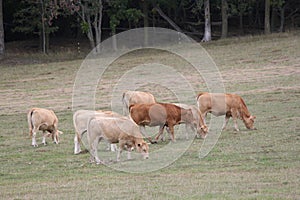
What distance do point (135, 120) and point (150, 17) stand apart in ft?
142

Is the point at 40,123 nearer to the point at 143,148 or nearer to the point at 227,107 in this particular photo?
the point at 143,148

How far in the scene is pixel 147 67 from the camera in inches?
1555

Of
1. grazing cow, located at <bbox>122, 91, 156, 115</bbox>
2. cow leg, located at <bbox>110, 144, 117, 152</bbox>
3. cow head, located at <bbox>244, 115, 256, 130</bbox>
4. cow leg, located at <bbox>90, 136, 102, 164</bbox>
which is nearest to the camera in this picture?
cow leg, located at <bbox>90, 136, 102, 164</bbox>

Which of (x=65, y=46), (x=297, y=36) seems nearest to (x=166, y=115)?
(x=297, y=36)

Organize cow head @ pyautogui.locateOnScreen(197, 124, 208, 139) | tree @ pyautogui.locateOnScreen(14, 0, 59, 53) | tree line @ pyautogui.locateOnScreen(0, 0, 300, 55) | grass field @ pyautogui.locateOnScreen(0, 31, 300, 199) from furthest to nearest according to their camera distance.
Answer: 1. tree line @ pyautogui.locateOnScreen(0, 0, 300, 55)
2. tree @ pyautogui.locateOnScreen(14, 0, 59, 53)
3. cow head @ pyautogui.locateOnScreen(197, 124, 208, 139)
4. grass field @ pyautogui.locateOnScreen(0, 31, 300, 199)

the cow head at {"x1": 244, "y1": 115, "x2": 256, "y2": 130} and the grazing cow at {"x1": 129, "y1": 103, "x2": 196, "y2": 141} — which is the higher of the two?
the grazing cow at {"x1": 129, "y1": 103, "x2": 196, "y2": 141}

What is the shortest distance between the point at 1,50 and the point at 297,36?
20090mm

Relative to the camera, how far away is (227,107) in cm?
1906

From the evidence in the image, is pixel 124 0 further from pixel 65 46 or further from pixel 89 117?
pixel 89 117

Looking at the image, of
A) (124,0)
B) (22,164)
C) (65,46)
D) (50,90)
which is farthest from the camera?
(65,46)

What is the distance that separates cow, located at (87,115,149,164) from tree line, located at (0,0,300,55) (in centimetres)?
3362

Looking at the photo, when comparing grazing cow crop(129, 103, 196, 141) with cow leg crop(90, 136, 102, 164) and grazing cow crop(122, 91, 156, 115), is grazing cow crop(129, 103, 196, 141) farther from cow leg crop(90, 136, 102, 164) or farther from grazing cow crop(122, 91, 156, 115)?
grazing cow crop(122, 91, 156, 115)

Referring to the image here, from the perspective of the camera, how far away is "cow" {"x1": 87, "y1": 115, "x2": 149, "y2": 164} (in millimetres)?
14375

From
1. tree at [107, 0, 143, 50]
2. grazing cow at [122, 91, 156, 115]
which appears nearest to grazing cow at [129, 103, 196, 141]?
grazing cow at [122, 91, 156, 115]
